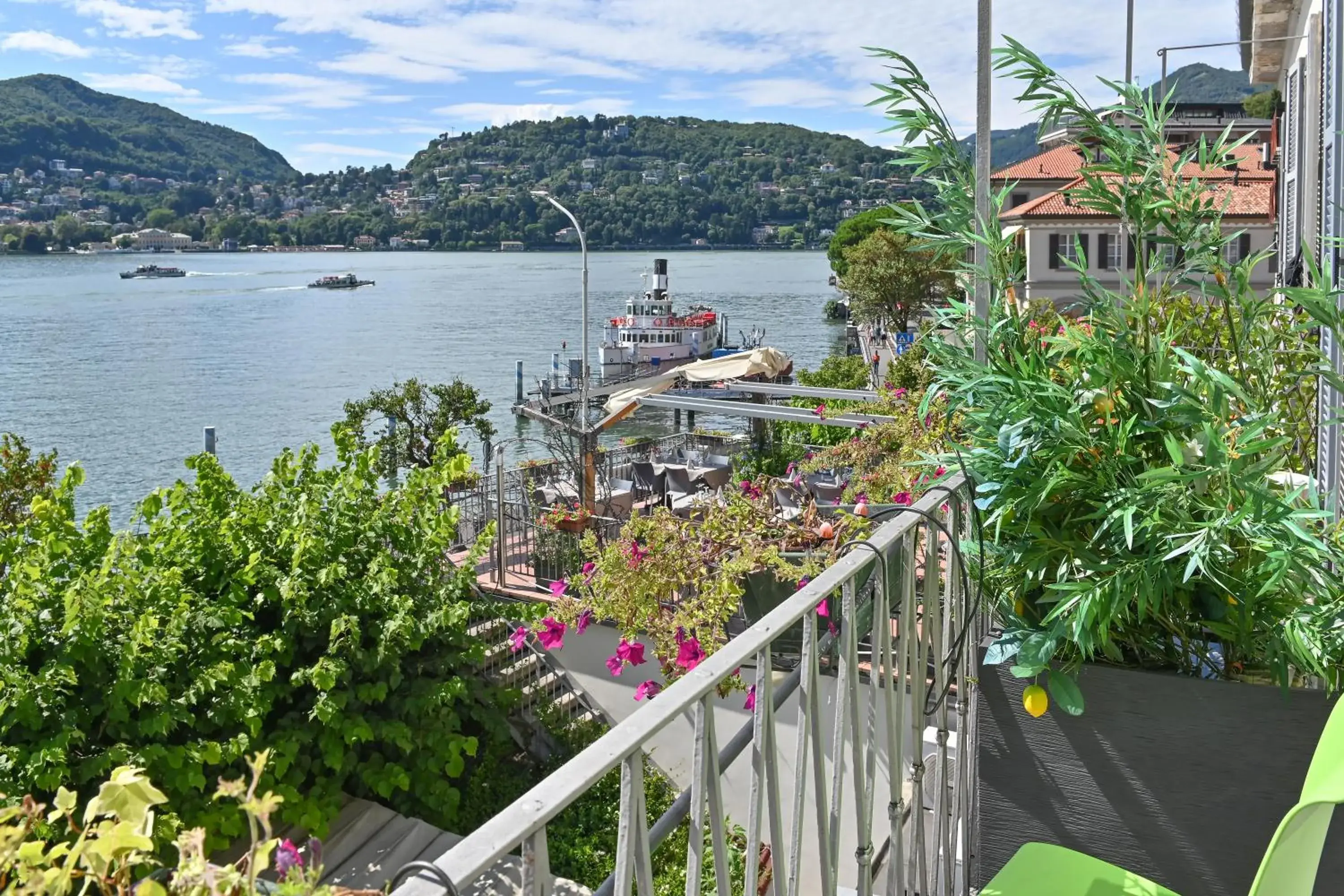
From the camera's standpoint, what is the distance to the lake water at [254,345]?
50.7 metres

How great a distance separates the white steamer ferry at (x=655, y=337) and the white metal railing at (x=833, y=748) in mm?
54685

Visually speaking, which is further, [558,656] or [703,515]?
[558,656]

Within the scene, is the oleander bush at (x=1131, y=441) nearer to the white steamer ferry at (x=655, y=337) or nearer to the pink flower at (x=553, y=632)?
the pink flower at (x=553, y=632)

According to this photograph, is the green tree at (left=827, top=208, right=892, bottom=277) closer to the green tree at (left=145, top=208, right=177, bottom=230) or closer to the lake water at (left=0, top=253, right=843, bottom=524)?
the lake water at (left=0, top=253, right=843, bottom=524)

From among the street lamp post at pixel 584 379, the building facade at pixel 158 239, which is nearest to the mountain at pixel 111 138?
the building facade at pixel 158 239

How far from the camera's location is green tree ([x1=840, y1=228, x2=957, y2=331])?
165ft

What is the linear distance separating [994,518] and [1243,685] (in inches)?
17.8

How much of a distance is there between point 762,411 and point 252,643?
784 centimetres

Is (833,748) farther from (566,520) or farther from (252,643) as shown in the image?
(566,520)

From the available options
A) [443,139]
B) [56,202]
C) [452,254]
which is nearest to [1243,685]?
[443,139]

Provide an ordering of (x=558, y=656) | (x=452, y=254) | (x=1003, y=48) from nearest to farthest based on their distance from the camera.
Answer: (x=1003, y=48)
(x=558, y=656)
(x=452, y=254)

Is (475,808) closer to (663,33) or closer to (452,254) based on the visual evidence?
(663,33)

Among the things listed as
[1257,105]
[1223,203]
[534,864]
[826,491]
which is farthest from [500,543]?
[1257,105]

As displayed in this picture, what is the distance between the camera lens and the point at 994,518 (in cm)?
183
